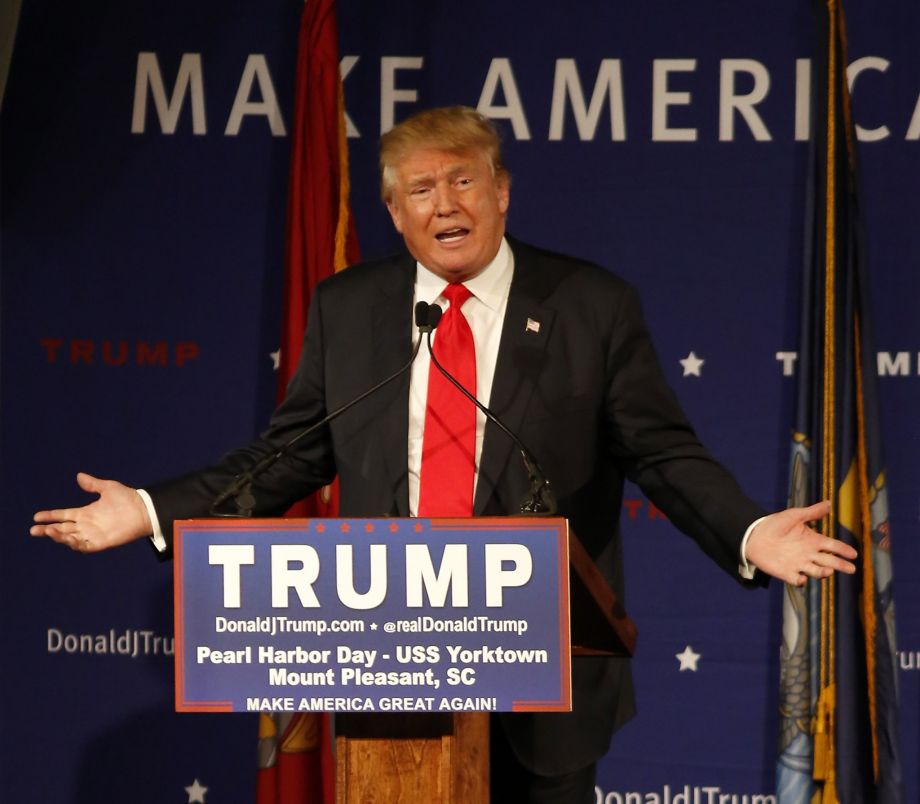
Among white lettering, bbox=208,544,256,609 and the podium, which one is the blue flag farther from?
white lettering, bbox=208,544,256,609

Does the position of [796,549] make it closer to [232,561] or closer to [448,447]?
[448,447]

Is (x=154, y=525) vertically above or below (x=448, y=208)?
below

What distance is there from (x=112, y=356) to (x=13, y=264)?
0.37 meters

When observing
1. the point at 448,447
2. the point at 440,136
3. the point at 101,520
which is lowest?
the point at 101,520

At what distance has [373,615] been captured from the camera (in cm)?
170

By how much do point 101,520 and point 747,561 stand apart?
36.2 inches

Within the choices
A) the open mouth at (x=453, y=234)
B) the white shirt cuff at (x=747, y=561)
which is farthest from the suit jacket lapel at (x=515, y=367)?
the white shirt cuff at (x=747, y=561)

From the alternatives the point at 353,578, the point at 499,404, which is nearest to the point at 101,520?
the point at 353,578

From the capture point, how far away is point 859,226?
130 inches

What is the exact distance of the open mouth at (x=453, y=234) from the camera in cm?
232

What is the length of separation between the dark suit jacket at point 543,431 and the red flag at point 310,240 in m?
1.00

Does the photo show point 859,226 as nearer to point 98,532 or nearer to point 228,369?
point 228,369

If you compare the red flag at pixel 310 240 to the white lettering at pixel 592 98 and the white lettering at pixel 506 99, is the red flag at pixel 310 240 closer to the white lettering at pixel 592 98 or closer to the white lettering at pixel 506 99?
the white lettering at pixel 506 99

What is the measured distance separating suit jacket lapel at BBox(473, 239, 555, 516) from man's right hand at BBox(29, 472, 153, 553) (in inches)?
20.3
